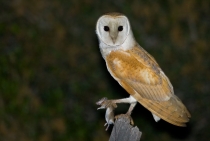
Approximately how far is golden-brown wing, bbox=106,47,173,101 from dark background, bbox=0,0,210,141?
265 centimetres

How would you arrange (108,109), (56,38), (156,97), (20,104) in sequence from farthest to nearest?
(56,38) < (20,104) < (156,97) < (108,109)

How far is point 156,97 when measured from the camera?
426 cm

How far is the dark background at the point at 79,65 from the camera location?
726 centimetres

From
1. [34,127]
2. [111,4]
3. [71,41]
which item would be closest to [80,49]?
[71,41]

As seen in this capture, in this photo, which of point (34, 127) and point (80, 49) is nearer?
point (34, 127)

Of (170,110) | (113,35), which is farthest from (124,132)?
(113,35)

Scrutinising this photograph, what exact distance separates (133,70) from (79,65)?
350cm

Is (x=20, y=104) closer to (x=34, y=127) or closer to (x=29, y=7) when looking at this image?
(x=34, y=127)

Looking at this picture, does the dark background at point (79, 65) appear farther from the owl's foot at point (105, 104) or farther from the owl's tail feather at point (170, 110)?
the owl's foot at point (105, 104)

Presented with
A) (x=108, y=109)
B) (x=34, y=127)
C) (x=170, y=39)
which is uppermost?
(x=108, y=109)

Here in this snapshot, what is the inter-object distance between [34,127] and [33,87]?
2.06ft

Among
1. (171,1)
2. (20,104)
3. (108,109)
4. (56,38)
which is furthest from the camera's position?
(171,1)

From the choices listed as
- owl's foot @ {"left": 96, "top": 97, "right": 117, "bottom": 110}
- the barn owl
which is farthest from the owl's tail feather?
owl's foot @ {"left": 96, "top": 97, "right": 117, "bottom": 110}

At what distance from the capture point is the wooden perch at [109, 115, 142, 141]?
11.2ft
